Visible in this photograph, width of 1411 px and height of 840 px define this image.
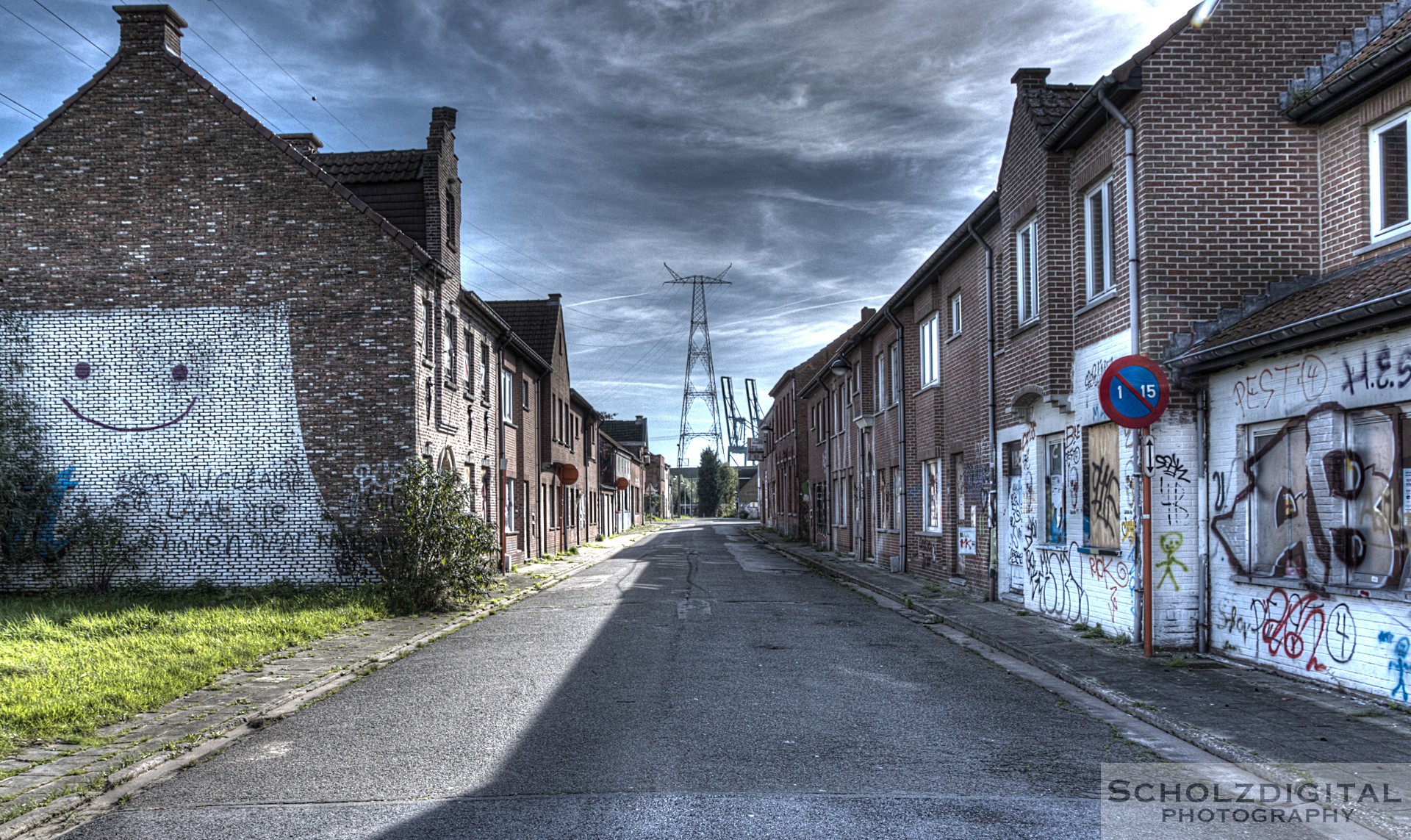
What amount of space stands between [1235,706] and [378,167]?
17329 millimetres

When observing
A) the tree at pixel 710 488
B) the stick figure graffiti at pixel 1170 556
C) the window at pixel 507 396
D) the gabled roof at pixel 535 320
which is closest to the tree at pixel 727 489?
the tree at pixel 710 488

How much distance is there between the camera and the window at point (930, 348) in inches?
798

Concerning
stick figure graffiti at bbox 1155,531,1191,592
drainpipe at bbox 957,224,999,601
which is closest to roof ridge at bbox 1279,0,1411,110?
stick figure graffiti at bbox 1155,531,1191,592

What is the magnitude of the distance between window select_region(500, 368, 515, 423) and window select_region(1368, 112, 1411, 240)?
20190 millimetres

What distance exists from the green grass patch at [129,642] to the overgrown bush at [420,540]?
61cm

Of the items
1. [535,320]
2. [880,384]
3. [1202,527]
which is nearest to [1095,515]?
[1202,527]

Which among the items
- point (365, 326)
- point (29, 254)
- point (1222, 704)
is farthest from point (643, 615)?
point (29, 254)

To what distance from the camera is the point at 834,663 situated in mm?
10156

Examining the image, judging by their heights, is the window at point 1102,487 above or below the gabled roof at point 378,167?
below

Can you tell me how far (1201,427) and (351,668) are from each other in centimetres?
863

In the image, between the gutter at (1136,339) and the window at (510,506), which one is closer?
the gutter at (1136,339)

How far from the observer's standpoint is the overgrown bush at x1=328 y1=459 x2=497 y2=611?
595 inches

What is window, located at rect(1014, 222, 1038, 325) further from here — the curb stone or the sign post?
the curb stone

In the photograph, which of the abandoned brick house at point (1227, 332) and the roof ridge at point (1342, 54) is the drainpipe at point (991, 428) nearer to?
the abandoned brick house at point (1227, 332)
